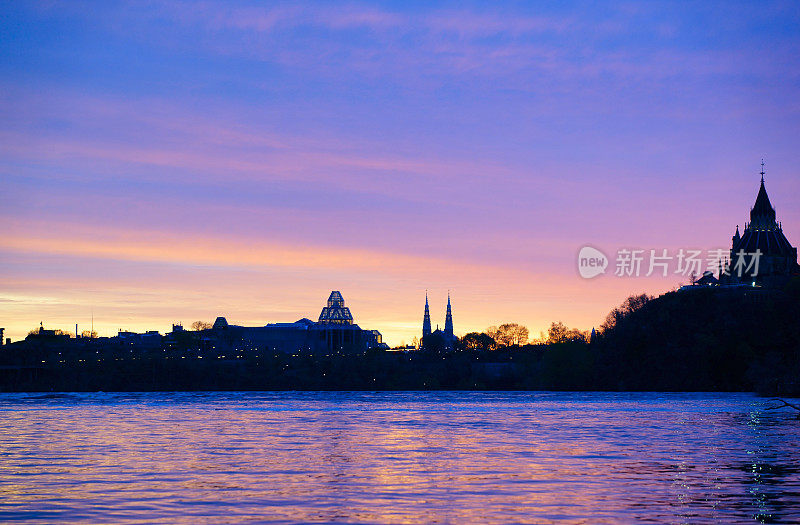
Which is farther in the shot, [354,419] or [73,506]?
[354,419]

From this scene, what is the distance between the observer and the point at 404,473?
39156 mm

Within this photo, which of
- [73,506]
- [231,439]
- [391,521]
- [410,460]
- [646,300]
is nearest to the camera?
[391,521]

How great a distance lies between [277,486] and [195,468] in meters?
7.71

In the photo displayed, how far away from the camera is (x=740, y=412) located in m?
91.8

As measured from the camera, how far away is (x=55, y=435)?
208 feet

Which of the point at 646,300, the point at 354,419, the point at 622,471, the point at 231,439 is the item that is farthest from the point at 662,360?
the point at 622,471

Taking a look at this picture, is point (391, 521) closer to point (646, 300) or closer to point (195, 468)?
point (195, 468)

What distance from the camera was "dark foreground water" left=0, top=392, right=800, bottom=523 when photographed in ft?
94.0

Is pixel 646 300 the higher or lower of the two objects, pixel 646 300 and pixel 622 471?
the higher

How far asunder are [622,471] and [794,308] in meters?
149

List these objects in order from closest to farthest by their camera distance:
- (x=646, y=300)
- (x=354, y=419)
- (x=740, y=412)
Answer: (x=354, y=419) < (x=740, y=412) < (x=646, y=300)

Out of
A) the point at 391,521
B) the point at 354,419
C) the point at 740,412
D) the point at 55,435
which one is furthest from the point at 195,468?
the point at 740,412

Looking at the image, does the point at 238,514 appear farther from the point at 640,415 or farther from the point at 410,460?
the point at 640,415

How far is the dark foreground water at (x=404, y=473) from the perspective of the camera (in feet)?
94.0
